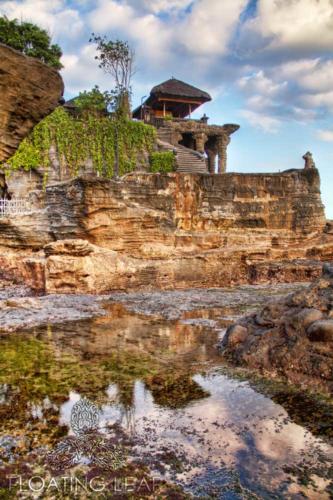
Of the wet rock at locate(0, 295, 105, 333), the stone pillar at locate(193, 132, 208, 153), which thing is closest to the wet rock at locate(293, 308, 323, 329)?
the wet rock at locate(0, 295, 105, 333)

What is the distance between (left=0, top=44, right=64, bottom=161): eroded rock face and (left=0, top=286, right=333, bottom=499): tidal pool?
8.04 feet

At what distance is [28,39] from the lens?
29359 millimetres

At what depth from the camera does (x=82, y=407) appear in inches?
164

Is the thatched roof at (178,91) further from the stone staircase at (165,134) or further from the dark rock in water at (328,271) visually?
the dark rock in water at (328,271)

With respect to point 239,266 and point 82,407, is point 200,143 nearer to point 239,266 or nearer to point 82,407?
point 239,266

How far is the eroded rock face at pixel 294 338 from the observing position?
503 cm

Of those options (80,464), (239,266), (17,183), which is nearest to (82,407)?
(80,464)

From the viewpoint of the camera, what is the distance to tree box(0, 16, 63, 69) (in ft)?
93.8

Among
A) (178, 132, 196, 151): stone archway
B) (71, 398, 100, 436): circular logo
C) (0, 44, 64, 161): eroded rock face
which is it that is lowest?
(71, 398, 100, 436): circular logo

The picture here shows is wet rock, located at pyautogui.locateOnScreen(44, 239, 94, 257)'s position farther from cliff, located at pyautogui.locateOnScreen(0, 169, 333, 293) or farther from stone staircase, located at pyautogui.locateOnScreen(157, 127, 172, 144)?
stone staircase, located at pyautogui.locateOnScreen(157, 127, 172, 144)

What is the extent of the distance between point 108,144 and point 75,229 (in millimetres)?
15661

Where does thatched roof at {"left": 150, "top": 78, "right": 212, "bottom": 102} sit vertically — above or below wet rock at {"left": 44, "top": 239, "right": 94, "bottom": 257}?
above

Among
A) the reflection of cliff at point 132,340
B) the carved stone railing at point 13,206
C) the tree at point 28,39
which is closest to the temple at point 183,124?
the tree at point 28,39

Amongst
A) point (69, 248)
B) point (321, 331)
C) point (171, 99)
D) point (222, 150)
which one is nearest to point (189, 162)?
point (222, 150)
